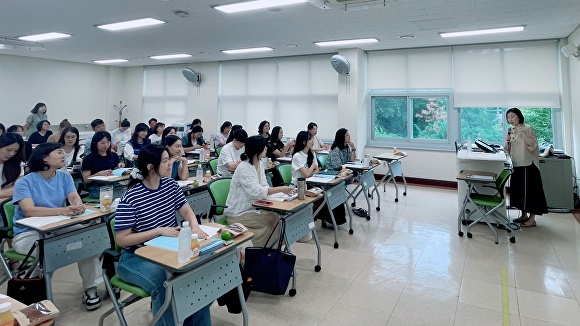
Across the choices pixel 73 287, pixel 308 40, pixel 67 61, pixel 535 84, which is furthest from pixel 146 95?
pixel 535 84

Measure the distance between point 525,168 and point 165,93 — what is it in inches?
383

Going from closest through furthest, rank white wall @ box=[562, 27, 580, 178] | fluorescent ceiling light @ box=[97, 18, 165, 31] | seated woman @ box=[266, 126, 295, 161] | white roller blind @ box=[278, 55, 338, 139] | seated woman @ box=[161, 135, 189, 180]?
seated woman @ box=[161, 135, 189, 180] < fluorescent ceiling light @ box=[97, 18, 165, 31] < white wall @ box=[562, 27, 580, 178] < seated woman @ box=[266, 126, 295, 161] < white roller blind @ box=[278, 55, 338, 139]

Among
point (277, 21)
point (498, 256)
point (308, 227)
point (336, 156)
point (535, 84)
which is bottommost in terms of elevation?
point (498, 256)

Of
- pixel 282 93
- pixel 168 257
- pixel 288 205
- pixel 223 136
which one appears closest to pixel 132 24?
pixel 223 136

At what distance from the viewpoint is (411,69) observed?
7.41m

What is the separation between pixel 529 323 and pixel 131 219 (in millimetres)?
2933

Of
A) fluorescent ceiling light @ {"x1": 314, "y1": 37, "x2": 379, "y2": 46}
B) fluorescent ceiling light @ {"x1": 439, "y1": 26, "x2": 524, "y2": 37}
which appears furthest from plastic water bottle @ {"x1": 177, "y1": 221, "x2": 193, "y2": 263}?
fluorescent ceiling light @ {"x1": 439, "y1": 26, "x2": 524, "y2": 37}

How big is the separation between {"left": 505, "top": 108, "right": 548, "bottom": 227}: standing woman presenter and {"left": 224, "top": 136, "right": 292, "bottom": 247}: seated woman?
364 cm

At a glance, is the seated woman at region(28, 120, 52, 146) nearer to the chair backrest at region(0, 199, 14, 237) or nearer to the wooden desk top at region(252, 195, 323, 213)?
the chair backrest at region(0, 199, 14, 237)

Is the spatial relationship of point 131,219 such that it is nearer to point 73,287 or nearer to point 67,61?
point 73,287

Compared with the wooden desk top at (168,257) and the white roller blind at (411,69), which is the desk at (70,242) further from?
the white roller blind at (411,69)

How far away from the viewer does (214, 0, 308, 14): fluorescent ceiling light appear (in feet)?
13.8

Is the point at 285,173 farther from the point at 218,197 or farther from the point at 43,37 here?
the point at 43,37

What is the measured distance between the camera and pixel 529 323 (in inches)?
95.7
